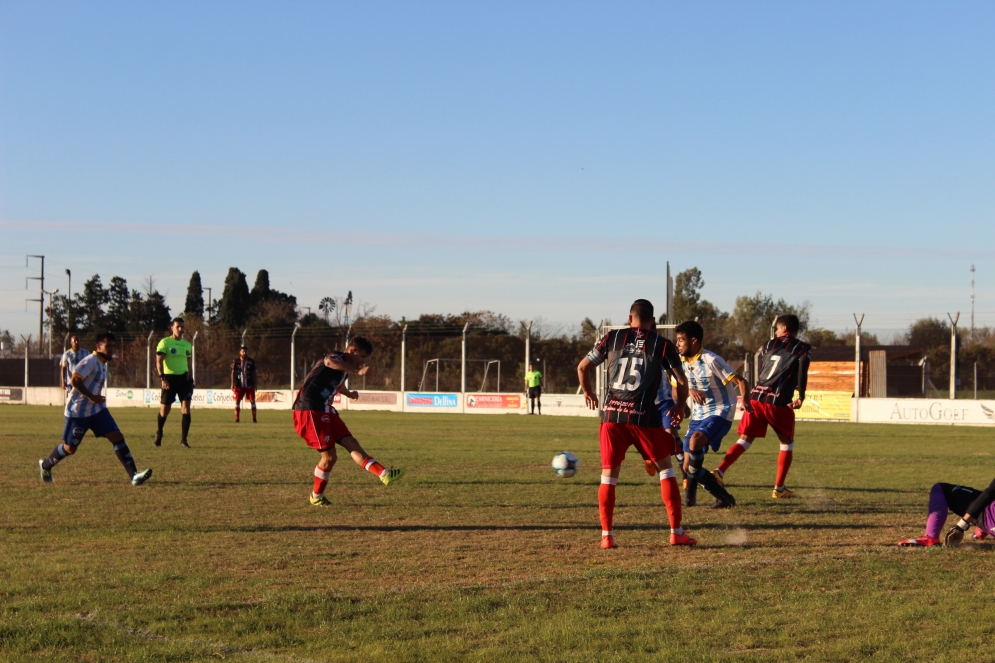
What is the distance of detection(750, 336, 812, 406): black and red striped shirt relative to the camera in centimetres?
1084

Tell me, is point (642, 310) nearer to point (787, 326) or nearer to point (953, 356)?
point (787, 326)

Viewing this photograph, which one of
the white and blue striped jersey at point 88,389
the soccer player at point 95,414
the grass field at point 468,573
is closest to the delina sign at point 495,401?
the grass field at point 468,573

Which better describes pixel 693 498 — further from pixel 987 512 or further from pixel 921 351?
pixel 921 351

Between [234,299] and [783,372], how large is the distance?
73.0m

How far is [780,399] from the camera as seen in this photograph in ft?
35.6

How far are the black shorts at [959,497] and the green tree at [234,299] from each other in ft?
244

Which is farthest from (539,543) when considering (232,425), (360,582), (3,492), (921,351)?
(921,351)

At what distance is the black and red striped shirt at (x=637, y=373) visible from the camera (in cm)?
775

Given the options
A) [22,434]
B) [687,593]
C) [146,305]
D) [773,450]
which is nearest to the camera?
[687,593]

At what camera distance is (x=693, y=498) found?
33.8 ft

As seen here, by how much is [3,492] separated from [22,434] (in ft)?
37.8

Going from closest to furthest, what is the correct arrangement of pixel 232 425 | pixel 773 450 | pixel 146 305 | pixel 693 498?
pixel 693 498, pixel 773 450, pixel 232 425, pixel 146 305

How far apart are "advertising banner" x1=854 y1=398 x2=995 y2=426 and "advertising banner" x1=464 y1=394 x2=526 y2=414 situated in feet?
37.0

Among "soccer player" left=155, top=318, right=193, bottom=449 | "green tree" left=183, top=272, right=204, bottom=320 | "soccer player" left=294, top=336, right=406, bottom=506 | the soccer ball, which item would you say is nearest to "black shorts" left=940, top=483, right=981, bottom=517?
the soccer ball
